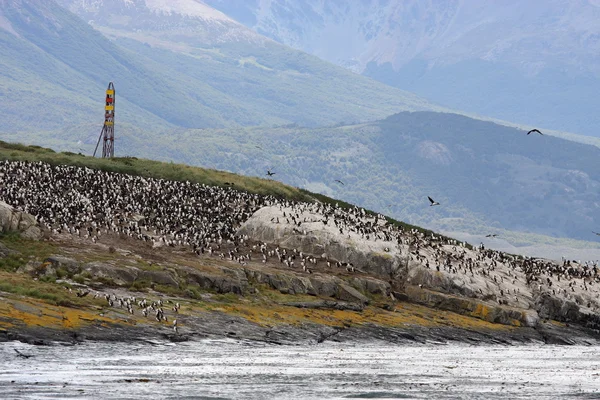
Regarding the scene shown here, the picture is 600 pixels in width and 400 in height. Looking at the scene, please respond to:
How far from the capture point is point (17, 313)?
62188 mm

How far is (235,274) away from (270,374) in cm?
3012

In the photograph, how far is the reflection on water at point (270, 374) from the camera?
50.7m

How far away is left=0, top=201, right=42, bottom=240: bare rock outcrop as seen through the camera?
3479 inches

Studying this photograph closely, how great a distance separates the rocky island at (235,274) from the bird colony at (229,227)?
0.24 metres

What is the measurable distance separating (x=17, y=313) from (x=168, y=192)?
60835 millimetres

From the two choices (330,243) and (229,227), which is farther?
(229,227)

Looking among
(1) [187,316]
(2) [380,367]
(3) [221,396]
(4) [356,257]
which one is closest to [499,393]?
(2) [380,367]

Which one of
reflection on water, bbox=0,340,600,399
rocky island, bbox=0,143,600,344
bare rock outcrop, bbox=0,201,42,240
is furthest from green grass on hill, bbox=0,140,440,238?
reflection on water, bbox=0,340,600,399

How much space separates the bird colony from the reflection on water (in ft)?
93.8

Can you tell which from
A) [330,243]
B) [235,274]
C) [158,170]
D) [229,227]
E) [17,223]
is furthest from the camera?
[158,170]

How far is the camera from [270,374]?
5759 centimetres

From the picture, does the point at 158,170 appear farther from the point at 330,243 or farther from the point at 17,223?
the point at 17,223

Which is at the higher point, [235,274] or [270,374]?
[235,274]

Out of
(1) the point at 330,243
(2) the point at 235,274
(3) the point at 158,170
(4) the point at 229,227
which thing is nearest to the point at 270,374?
(2) the point at 235,274
